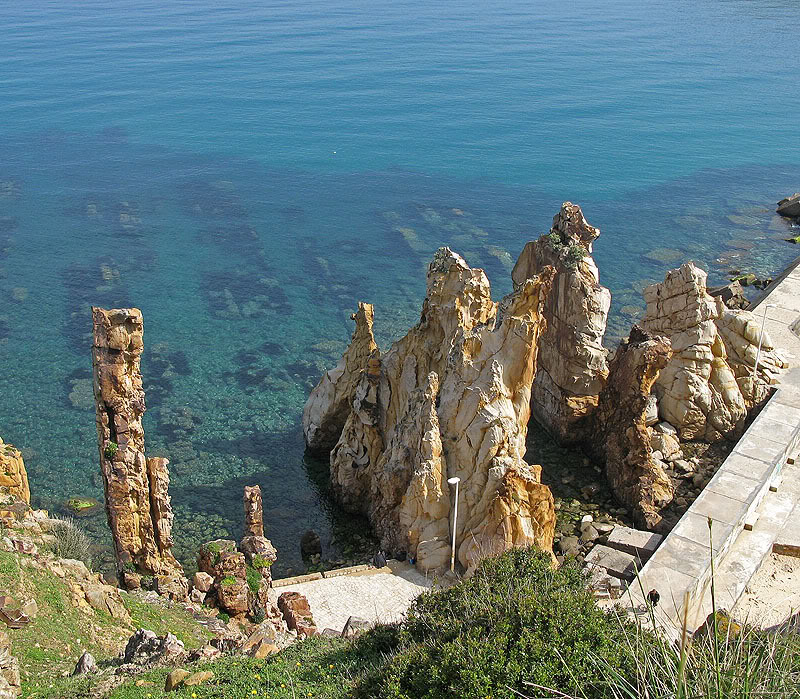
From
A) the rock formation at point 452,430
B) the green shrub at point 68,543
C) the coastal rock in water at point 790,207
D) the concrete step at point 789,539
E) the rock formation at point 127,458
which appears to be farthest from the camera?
the coastal rock in water at point 790,207

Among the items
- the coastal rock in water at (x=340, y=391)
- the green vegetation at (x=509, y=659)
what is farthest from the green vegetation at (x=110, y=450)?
the coastal rock in water at (x=340, y=391)

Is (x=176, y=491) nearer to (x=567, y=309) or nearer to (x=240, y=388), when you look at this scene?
(x=240, y=388)

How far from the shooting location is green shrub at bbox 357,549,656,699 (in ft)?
52.7

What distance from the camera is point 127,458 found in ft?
85.1

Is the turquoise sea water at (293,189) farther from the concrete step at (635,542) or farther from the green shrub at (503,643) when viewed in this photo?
the green shrub at (503,643)

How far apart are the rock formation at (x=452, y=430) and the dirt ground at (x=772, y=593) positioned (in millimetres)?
6408

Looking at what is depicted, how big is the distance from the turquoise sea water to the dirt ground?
15476 mm

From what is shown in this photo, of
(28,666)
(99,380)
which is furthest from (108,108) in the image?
(28,666)

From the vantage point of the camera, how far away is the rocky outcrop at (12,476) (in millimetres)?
29230

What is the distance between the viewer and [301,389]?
1764 inches

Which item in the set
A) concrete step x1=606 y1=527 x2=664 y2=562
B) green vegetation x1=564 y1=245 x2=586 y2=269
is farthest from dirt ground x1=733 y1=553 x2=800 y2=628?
green vegetation x1=564 y1=245 x2=586 y2=269

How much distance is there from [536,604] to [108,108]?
95.5 metres

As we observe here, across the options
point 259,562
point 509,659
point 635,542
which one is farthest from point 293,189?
point 509,659

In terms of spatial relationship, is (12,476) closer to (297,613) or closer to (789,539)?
(297,613)
